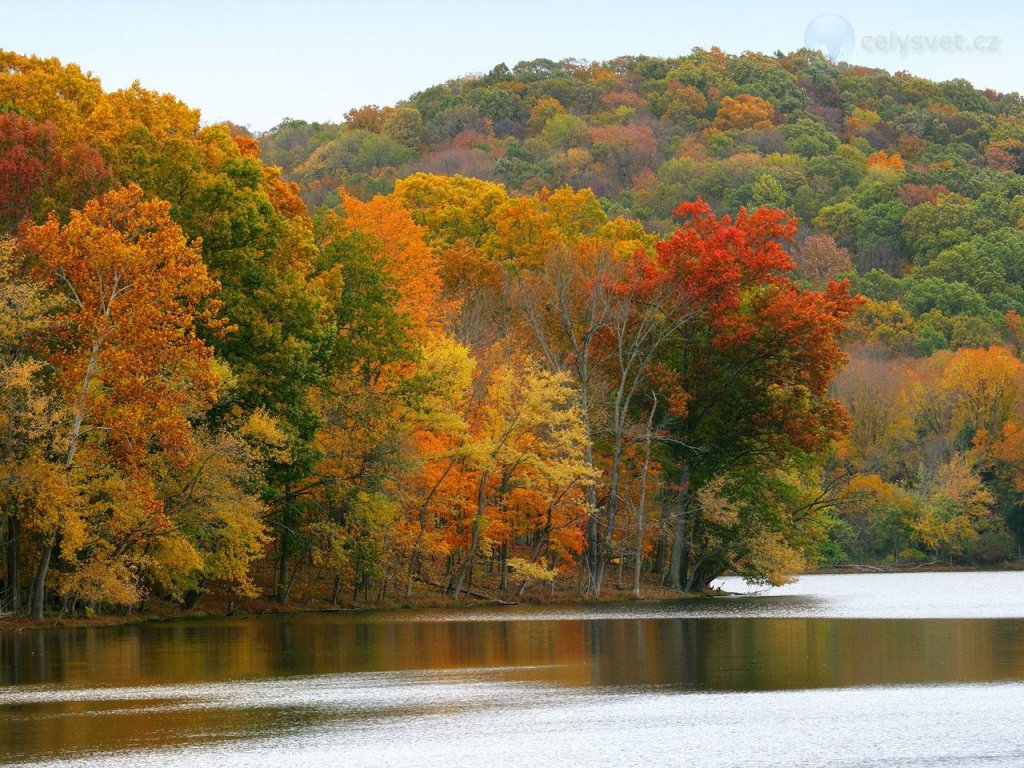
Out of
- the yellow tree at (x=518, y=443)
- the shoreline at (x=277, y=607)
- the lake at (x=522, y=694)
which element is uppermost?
the yellow tree at (x=518, y=443)

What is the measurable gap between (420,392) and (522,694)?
2954 centimetres

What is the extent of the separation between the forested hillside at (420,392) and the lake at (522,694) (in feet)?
17.0

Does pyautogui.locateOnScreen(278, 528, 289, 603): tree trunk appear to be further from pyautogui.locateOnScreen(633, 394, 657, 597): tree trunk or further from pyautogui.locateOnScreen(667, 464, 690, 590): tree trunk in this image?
pyautogui.locateOnScreen(667, 464, 690, 590): tree trunk

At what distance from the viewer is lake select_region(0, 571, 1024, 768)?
67.2 feet

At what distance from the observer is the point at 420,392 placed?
181 feet

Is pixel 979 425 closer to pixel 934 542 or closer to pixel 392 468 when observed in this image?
pixel 934 542

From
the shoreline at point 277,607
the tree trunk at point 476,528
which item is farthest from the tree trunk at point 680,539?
the tree trunk at point 476,528

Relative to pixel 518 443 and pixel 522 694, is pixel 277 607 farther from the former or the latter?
pixel 522 694

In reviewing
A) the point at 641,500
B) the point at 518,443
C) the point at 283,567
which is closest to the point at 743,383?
the point at 641,500

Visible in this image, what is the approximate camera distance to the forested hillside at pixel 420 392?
43.1 metres

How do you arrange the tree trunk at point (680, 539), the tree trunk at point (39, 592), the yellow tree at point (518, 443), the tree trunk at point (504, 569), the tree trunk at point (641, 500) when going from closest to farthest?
the tree trunk at point (39, 592)
the yellow tree at point (518, 443)
the tree trunk at point (641, 500)
the tree trunk at point (504, 569)
the tree trunk at point (680, 539)

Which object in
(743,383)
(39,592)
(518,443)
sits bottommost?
(39,592)

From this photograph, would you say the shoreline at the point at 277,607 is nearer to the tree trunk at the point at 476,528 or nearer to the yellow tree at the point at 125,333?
the tree trunk at the point at 476,528

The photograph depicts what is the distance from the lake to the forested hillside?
17.0ft
